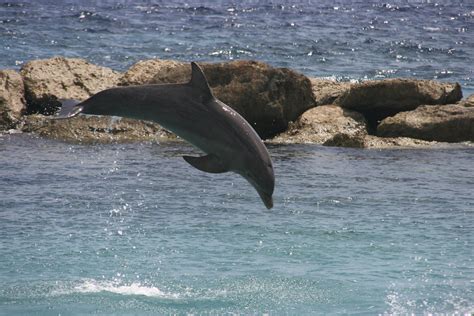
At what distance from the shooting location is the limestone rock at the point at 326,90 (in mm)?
17250

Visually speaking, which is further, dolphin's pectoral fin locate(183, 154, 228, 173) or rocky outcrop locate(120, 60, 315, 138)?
rocky outcrop locate(120, 60, 315, 138)

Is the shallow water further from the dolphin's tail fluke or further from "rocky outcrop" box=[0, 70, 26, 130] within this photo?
the dolphin's tail fluke

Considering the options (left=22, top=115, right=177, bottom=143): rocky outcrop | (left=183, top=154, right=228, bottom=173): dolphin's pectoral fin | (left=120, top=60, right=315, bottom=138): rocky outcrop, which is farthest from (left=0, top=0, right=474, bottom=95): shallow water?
(left=183, top=154, right=228, bottom=173): dolphin's pectoral fin

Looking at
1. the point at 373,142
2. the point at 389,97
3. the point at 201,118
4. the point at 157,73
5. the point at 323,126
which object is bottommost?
the point at 373,142

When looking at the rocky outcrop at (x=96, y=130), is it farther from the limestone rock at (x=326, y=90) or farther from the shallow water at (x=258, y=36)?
the shallow water at (x=258, y=36)

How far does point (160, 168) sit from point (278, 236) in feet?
11.3

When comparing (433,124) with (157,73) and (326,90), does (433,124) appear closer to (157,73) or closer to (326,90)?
(326,90)

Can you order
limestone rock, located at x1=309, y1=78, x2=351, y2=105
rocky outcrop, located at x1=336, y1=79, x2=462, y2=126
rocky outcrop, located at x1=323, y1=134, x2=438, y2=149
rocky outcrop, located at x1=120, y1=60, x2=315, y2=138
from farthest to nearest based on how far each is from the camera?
limestone rock, located at x1=309, y1=78, x2=351, y2=105 < rocky outcrop, located at x1=336, y1=79, x2=462, y2=126 < rocky outcrop, located at x1=120, y1=60, x2=315, y2=138 < rocky outcrop, located at x1=323, y1=134, x2=438, y2=149

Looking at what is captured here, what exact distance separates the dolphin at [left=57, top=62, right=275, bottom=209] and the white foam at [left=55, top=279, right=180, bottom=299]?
2874 millimetres

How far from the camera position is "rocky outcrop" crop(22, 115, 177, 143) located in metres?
15.7

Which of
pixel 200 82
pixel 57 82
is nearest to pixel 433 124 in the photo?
pixel 57 82

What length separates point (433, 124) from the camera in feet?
51.8

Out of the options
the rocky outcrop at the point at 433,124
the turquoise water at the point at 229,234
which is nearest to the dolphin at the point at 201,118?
the turquoise water at the point at 229,234

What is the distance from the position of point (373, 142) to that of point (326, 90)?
Answer: 2364 mm
